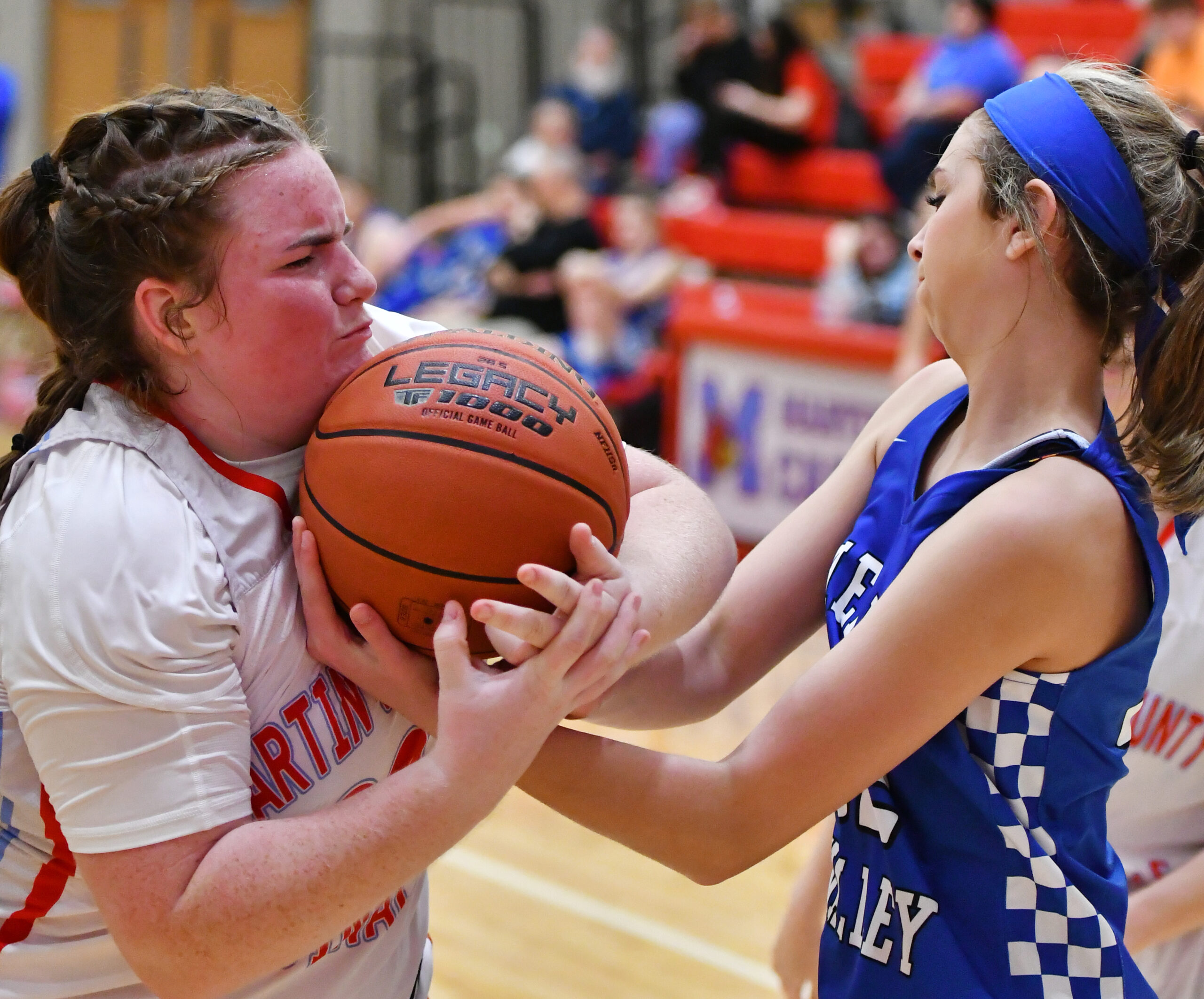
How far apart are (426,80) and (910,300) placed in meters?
7.48

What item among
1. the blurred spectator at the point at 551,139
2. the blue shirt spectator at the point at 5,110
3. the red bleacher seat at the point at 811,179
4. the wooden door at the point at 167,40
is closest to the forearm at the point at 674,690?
the red bleacher seat at the point at 811,179

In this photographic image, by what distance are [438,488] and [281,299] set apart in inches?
10.8

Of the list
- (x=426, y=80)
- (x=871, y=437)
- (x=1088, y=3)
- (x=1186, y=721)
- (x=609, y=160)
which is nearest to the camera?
(x=871, y=437)

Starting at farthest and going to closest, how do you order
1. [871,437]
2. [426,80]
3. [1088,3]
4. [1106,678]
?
[426,80]
[1088,3]
[871,437]
[1106,678]

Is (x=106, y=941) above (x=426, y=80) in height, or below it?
above

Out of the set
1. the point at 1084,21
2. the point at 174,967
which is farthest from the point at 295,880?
the point at 1084,21

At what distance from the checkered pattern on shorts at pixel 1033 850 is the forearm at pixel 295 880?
62 centimetres

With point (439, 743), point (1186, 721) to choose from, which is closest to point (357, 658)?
point (439, 743)

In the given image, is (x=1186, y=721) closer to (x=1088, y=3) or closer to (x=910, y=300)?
(x=910, y=300)

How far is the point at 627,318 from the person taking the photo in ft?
25.2

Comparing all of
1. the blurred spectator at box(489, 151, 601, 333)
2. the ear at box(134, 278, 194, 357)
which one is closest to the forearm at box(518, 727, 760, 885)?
the ear at box(134, 278, 194, 357)

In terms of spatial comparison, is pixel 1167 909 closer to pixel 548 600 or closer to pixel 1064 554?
pixel 1064 554

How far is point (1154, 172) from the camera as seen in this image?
60.4 inches

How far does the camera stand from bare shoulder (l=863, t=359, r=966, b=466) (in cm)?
184
